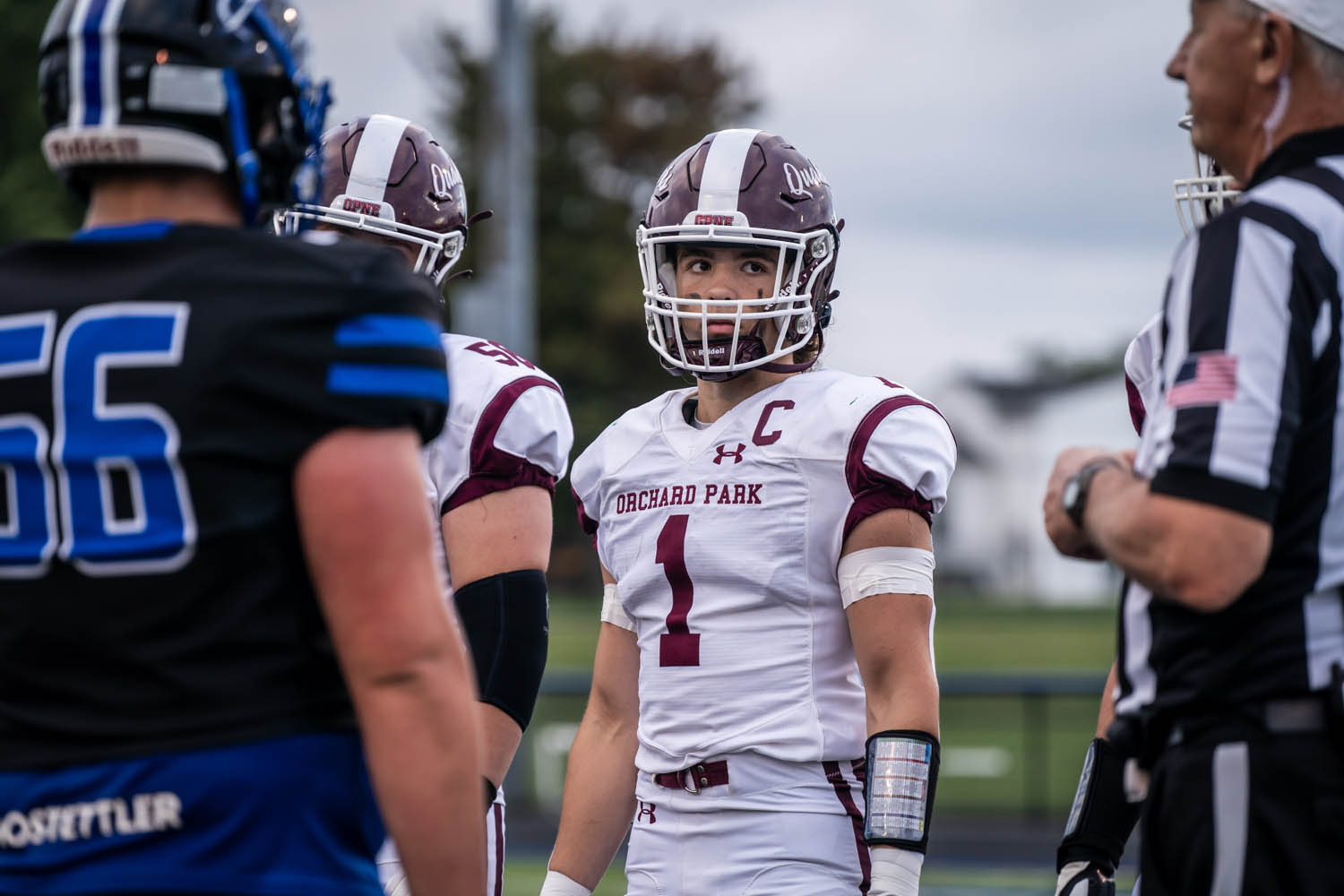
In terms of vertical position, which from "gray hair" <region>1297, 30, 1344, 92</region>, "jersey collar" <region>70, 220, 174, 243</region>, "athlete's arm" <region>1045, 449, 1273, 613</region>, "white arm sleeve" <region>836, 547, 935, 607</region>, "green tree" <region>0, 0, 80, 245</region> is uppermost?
"green tree" <region>0, 0, 80, 245</region>

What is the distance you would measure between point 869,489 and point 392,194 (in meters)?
1.27

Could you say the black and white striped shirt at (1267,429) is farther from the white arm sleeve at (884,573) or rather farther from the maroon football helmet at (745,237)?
the maroon football helmet at (745,237)

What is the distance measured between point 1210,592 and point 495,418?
1655 millimetres

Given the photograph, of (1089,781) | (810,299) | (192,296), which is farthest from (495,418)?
(192,296)

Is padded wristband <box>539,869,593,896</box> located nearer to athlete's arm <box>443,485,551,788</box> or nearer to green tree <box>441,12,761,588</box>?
athlete's arm <box>443,485,551,788</box>

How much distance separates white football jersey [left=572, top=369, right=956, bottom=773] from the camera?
3.17m

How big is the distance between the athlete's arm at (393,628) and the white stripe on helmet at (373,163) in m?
1.91

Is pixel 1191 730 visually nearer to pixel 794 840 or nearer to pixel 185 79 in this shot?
pixel 794 840

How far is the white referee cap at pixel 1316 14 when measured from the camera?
7.31 ft

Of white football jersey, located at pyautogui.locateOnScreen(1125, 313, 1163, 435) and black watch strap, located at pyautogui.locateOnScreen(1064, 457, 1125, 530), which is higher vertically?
white football jersey, located at pyautogui.locateOnScreen(1125, 313, 1163, 435)

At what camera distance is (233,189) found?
6.51ft

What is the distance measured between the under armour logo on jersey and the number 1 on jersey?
143 mm

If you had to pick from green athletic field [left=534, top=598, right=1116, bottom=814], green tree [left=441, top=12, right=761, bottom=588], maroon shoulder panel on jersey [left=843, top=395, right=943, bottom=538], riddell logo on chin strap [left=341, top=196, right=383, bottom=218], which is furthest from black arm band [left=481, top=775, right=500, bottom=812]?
green tree [left=441, top=12, right=761, bottom=588]

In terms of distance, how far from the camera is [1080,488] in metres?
2.30
